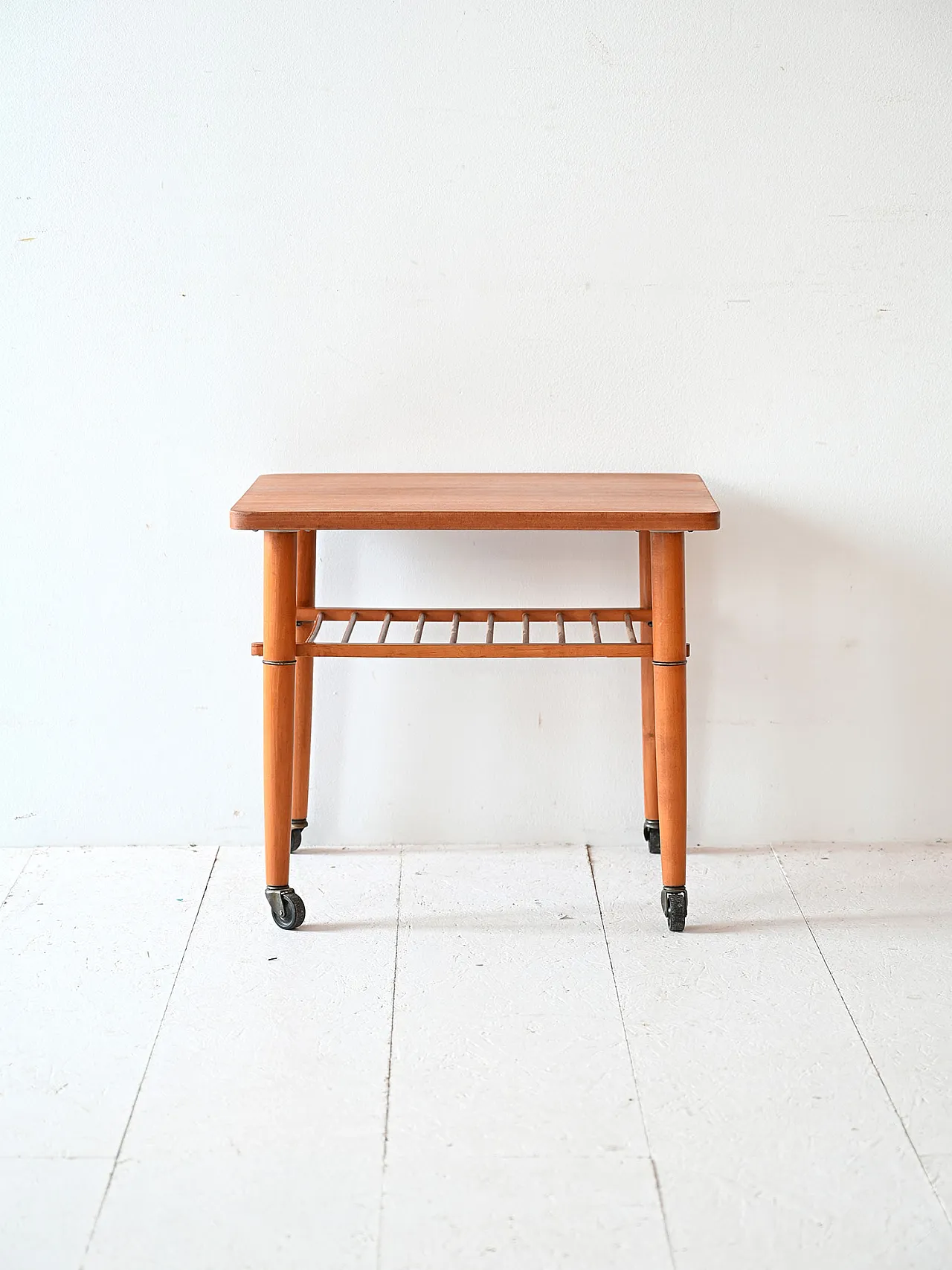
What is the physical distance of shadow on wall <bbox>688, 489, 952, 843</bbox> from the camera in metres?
2.30

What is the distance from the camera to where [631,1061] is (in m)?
1.71

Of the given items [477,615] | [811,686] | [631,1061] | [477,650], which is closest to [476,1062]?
[631,1061]

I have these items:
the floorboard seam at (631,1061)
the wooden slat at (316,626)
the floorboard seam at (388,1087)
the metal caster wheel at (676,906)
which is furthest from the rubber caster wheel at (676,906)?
the wooden slat at (316,626)

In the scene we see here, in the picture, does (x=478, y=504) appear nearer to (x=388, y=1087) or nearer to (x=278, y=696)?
(x=278, y=696)

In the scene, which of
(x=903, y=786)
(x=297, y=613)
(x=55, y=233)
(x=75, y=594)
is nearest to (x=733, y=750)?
(x=903, y=786)

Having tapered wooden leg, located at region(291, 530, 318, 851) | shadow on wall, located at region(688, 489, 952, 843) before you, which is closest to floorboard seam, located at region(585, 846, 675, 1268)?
shadow on wall, located at region(688, 489, 952, 843)

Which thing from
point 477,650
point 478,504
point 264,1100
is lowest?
point 264,1100

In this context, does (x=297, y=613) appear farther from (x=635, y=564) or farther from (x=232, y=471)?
(x=635, y=564)

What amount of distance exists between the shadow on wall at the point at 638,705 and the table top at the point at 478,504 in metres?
0.20

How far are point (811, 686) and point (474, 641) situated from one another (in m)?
0.66

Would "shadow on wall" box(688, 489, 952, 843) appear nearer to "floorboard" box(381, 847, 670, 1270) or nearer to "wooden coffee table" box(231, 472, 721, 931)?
"wooden coffee table" box(231, 472, 721, 931)

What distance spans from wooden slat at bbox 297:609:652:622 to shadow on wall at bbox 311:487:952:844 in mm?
125

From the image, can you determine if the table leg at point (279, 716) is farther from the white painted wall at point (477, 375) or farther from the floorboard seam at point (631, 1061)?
the floorboard seam at point (631, 1061)

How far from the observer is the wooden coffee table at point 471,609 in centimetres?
189
